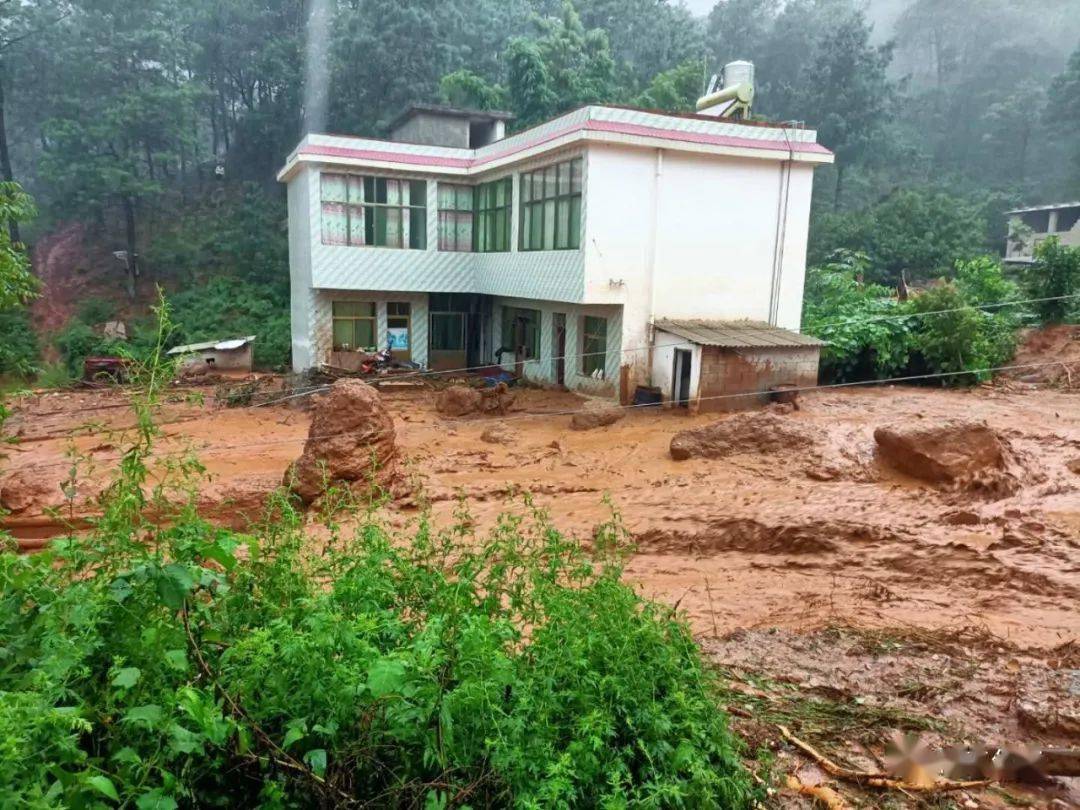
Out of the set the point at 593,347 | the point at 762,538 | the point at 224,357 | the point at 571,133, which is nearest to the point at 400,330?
the point at 224,357

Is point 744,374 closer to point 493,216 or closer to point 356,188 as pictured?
point 493,216

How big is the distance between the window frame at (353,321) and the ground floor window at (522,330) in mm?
3428

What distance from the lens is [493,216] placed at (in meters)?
20.6

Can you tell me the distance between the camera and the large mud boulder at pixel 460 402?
16.4 metres

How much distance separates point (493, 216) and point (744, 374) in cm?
839

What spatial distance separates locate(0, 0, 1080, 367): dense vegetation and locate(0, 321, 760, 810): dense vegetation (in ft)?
71.9

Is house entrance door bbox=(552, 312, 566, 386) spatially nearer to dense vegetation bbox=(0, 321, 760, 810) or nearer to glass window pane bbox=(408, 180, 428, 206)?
glass window pane bbox=(408, 180, 428, 206)

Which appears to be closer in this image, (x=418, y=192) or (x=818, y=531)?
(x=818, y=531)

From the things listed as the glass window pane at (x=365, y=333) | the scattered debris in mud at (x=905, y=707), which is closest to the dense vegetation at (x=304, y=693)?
the scattered debris in mud at (x=905, y=707)

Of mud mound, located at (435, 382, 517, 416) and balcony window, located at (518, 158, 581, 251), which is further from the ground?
balcony window, located at (518, 158, 581, 251)

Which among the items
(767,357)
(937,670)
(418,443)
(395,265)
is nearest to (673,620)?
(937,670)

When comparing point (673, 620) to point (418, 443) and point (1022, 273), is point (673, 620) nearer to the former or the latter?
point (418, 443)

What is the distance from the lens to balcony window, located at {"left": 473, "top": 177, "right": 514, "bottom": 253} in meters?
19.7

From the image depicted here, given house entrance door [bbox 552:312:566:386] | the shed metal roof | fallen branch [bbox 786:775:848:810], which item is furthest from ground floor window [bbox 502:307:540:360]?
fallen branch [bbox 786:775:848:810]
